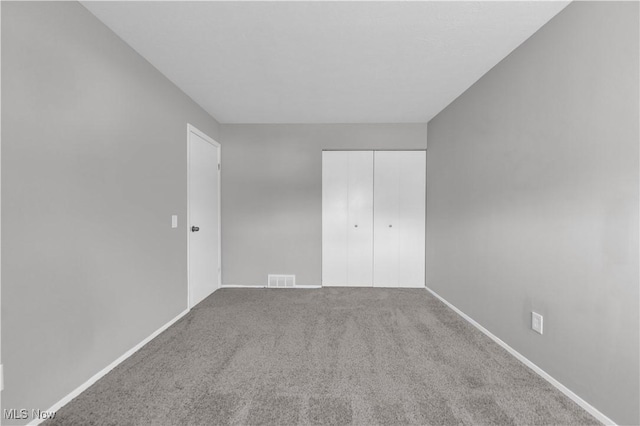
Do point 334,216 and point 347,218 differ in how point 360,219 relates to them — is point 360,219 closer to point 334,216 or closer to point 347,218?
point 347,218

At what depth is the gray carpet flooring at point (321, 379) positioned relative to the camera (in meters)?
1.42

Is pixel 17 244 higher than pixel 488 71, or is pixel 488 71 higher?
pixel 488 71

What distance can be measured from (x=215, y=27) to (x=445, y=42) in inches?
65.8

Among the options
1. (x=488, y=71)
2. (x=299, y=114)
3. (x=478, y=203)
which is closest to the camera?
(x=488, y=71)

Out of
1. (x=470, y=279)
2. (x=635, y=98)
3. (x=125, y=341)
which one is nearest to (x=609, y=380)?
(x=470, y=279)

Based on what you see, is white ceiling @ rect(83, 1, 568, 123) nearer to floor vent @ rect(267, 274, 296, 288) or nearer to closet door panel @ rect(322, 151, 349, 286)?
closet door panel @ rect(322, 151, 349, 286)

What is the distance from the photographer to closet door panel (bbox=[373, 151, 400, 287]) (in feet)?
12.2

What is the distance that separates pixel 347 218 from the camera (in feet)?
12.3

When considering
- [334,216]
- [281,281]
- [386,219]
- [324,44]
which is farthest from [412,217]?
[324,44]

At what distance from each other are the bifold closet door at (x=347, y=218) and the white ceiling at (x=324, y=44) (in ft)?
3.25

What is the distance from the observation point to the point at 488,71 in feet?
7.56

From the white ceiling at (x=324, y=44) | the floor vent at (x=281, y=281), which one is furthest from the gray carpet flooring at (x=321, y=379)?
the white ceiling at (x=324, y=44)

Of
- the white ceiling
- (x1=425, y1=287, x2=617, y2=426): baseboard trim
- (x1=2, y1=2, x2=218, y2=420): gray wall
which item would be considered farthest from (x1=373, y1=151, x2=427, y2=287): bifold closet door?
(x1=2, y1=2, x2=218, y2=420): gray wall

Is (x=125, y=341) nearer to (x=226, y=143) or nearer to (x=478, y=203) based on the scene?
(x=226, y=143)
